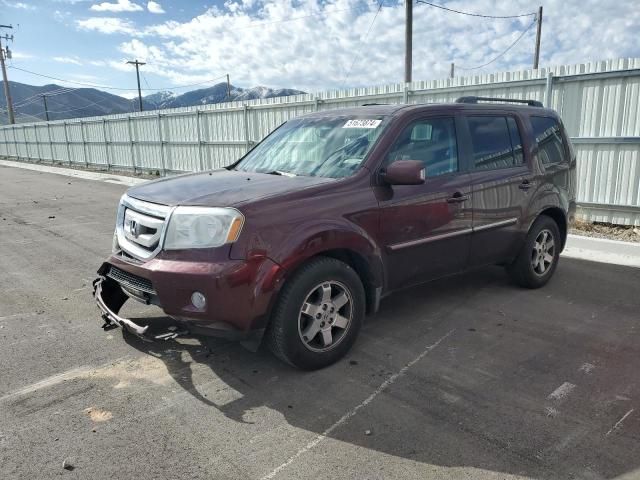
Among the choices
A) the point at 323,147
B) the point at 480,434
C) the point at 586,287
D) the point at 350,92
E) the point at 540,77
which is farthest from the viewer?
the point at 350,92

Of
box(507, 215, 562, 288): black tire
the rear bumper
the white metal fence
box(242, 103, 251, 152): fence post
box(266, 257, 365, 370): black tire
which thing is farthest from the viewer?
box(242, 103, 251, 152): fence post

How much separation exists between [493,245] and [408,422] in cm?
239

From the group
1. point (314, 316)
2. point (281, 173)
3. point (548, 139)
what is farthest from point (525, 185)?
point (314, 316)

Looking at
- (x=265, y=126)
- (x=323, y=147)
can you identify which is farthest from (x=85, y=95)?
(x=323, y=147)

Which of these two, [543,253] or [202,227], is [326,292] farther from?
[543,253]

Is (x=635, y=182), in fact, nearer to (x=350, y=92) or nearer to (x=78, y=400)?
(x=350, y=92)

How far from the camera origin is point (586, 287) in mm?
5625

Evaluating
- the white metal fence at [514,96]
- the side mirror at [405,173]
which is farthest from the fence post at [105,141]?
the side mirror at [405,173]

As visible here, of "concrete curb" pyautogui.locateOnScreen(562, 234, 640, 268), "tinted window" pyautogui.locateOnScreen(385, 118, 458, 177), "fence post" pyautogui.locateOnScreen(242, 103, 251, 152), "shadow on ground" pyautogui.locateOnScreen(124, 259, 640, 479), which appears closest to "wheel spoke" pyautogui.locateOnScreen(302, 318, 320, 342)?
"shadow on ground" pyautogui.locateOnScreen(124, 259, 640, 479)

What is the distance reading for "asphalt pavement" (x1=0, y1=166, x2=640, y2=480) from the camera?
2691 millimetres

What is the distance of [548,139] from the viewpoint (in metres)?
5.45

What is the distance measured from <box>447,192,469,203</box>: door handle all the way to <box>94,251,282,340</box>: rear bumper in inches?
72.4

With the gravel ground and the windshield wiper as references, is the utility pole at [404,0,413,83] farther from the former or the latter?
the windshield wiper

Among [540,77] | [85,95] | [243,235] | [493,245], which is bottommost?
[493,245]
